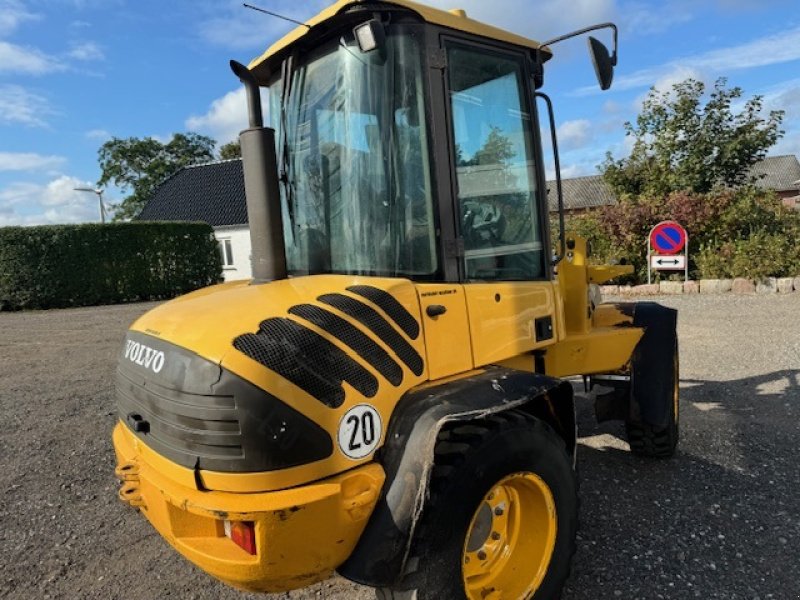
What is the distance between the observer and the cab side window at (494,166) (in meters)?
2.67

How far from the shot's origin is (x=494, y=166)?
2.86 metres

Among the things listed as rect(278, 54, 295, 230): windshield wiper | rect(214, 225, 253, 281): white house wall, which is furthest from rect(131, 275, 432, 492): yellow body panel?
rect(214, 225, 253, 281): white house wall

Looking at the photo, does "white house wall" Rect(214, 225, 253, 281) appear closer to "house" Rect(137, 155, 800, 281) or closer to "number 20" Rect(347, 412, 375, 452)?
"house" Rect(137, 155, 800, 281)

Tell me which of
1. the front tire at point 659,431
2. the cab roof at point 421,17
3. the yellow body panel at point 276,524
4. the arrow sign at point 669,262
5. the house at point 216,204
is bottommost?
the front tire at point 659,431

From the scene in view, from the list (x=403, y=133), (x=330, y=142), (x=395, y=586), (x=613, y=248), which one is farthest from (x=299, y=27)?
(x=613, y=248)

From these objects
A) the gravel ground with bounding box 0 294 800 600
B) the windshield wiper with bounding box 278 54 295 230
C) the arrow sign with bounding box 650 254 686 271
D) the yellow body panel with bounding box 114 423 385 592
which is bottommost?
the gravel ground with bounding box 0 294 800 600

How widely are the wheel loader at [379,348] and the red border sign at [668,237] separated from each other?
35.9 feet

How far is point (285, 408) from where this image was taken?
6.39 ft

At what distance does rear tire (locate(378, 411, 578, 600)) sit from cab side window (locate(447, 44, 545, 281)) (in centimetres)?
77

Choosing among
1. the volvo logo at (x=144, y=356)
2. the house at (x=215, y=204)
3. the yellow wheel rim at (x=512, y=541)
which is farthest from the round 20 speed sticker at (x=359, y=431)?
the house at (x=215, y=204)

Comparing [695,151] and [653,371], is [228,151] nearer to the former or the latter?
[695,151]

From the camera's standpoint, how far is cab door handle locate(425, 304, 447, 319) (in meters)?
2.38

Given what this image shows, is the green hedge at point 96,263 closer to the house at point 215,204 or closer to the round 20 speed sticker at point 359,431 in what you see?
the house at point 215,204

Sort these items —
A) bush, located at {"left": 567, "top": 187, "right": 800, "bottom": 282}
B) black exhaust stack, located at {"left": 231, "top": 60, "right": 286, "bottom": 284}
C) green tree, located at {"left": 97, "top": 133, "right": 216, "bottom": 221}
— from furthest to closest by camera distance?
green tree, located at {"left": 97, "top": 133, "right": 216, "bottom": 221}
bush, located at {"left": 567, "top": 187, "right": 800, "bottom": 282}
black exhaust stack, located at {"left": 231, "top": 60, "right": 286, "bottom": 284}
